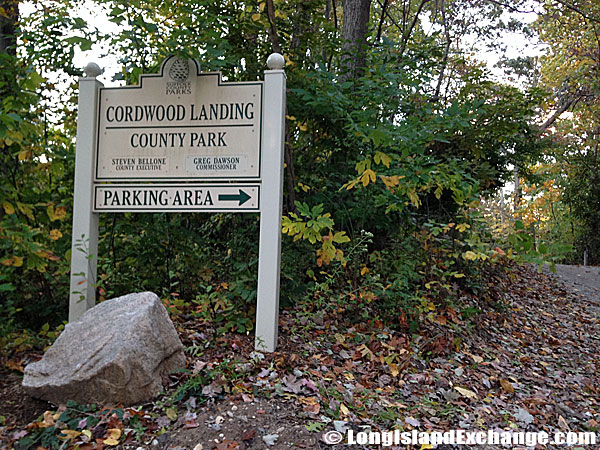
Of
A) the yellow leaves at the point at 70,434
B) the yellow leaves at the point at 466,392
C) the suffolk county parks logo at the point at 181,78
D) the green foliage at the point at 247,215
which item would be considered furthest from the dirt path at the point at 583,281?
the yellow leaves at the point at 70,434

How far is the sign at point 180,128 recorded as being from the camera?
4086 millimetres

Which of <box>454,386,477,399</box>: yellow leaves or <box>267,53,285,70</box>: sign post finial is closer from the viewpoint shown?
<box>454,386,477,399</box>: yellow leaves

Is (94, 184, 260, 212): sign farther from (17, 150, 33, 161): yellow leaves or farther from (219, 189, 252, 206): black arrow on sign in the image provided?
(17, 150, 33, 161): yellow leaves

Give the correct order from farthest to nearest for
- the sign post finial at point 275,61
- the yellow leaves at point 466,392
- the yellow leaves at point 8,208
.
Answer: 1. the sign post finial at point 275,61
2. the yellow leaves at point 466,392
3. the yellow leaves at point 8,208

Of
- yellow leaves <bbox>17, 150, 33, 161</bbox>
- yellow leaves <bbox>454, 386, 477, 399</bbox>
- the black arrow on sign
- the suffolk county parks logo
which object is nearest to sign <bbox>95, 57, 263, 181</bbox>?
the suffolk county parks logo

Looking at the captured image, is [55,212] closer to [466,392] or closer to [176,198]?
[176,198]

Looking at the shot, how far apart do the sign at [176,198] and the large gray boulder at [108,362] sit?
38.6 inches

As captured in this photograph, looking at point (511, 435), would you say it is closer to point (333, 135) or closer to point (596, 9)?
point (333, 135)

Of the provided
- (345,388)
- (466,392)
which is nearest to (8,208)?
(345,388)

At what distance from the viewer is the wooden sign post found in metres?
4.03

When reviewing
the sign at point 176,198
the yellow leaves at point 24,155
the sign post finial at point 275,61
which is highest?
the sign post finial at point 275,61

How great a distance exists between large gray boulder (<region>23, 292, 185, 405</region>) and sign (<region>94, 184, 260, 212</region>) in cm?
98

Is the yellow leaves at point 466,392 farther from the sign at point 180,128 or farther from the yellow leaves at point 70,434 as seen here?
the yellow leaves at point 70,434

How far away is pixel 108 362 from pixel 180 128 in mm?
2062
